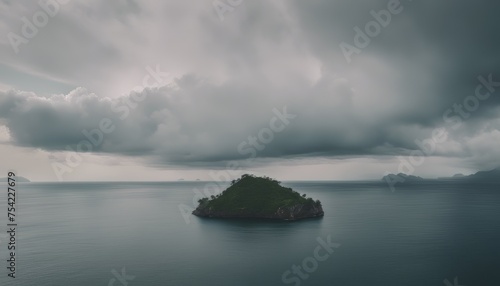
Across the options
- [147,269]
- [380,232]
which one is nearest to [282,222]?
[380,232]

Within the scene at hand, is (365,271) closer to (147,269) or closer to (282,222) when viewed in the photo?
(147,269)

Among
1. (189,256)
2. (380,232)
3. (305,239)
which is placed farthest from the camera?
(380,232)

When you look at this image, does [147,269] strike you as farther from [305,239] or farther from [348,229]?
[348,229]

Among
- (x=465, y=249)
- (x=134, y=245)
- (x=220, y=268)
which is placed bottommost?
(x=465, y=249)

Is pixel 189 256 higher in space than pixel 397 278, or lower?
higher

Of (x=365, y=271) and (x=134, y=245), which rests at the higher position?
(x=134, y=245)

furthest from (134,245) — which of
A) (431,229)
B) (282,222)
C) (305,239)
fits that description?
(431,229)

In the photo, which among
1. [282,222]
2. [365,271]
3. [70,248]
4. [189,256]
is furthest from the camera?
[282,222]

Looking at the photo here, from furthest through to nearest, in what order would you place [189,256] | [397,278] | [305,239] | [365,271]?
[305,239], [189,256], [365,271], [397,278]

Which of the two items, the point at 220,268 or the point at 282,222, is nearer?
the point at 220,268
